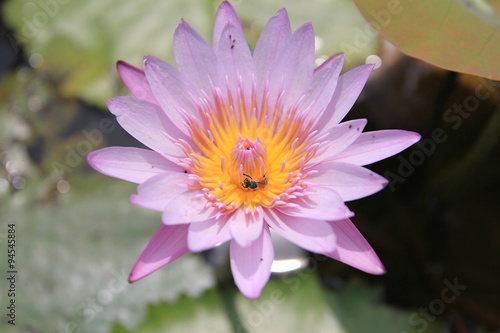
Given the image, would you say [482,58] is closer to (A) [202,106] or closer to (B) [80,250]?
(A) [202,106]

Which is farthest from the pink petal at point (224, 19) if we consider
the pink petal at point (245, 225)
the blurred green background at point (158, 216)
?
the blurred green background at point (158, 216)

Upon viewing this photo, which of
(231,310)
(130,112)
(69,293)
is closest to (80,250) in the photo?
(69,293)

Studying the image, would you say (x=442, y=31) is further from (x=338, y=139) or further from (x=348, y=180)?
(x=348, y=180)

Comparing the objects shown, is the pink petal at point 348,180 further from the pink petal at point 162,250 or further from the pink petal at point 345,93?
the pink petal at point 162,250

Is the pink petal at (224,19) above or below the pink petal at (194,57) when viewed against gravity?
above

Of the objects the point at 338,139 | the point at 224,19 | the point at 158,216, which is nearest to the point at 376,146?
the point at 338,139

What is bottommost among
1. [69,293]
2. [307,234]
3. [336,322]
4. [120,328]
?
[69,293]
